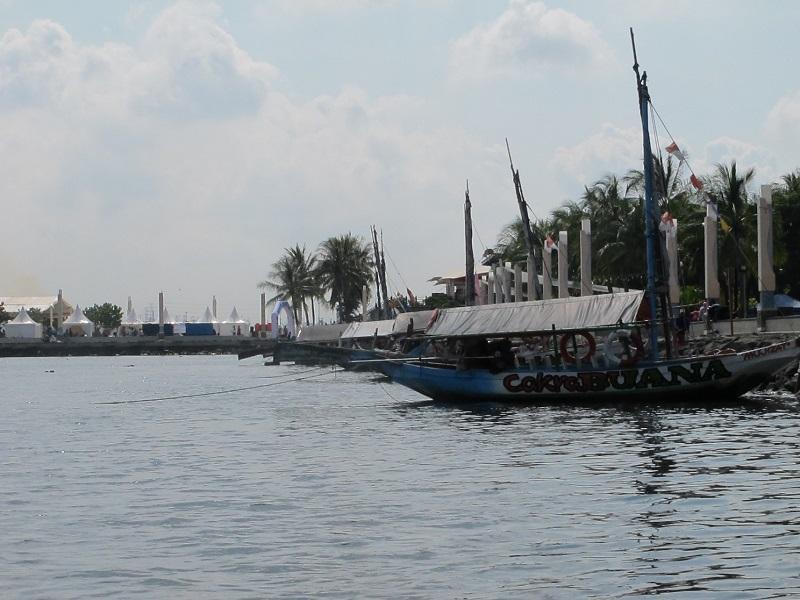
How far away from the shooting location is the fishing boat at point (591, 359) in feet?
132

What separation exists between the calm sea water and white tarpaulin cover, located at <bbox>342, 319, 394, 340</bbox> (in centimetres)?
4232

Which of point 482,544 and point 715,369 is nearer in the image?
point 482,544

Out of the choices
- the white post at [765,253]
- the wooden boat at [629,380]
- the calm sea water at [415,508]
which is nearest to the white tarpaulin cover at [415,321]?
the white post at [765,253]

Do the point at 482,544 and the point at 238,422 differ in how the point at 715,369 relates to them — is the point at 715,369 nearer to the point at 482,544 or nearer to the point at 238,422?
the point at 238,422

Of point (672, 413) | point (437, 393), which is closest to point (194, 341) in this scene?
point (437, 393)

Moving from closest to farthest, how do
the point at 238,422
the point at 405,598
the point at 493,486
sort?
the point at 405,598 → the point at 493,486 → the point at 238,422

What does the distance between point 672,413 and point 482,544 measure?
22303 millimetres

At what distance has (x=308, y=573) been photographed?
50.8 ft

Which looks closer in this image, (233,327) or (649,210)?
(649,210)

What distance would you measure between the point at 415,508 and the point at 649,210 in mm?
24413

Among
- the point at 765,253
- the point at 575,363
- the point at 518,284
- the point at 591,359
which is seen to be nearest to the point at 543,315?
the point at 575,363

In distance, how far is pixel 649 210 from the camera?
42.6 metres

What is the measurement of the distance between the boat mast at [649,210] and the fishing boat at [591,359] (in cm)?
3

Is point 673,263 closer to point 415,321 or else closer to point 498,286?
point 415,321
